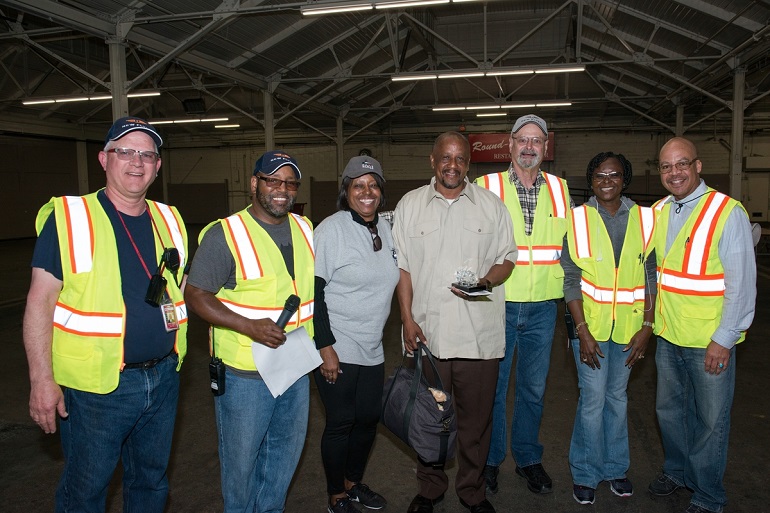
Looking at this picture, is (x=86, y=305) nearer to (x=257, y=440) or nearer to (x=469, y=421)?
(x=257, y=440)

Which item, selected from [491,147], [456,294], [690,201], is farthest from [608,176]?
[491,147]

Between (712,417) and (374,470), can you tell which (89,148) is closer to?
(374,470)

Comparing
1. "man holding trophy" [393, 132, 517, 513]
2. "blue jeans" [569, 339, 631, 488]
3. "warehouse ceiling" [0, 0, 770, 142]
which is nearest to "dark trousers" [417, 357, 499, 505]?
"man holding trophy" [393, 132, 517, 513]

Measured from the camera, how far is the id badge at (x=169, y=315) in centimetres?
213

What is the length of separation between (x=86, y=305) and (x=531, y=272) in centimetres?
221

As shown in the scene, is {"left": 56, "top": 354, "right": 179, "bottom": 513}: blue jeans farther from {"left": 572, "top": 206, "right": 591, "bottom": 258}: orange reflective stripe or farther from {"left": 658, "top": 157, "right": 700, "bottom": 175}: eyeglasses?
{"left": 658, "top": 157, "right": 700, "bottom": 175}: eyeglasses

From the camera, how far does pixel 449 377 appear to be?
2.80 metres

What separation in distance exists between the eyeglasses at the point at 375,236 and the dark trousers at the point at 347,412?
600 mm

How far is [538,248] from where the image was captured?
3039mm

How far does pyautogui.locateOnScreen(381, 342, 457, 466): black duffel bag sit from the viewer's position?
252 cm

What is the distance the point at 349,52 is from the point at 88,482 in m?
14.3

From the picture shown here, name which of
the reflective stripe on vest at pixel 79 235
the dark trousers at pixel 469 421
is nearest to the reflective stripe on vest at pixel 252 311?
the reflective stripe on vest at pixel 79 235

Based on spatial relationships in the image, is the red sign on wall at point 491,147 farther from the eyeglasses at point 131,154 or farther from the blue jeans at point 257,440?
the eyeglasses at point 131,154

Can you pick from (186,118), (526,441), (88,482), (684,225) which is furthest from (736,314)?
(186,118)
